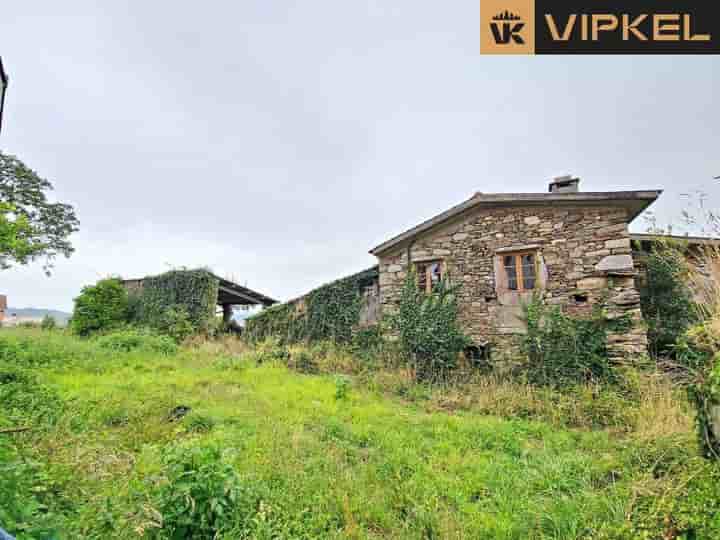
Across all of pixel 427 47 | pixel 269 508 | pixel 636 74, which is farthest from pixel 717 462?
pixel 427 47

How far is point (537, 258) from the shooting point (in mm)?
6832

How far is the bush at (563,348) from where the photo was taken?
5898 millimetres

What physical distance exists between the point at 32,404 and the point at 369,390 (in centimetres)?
510

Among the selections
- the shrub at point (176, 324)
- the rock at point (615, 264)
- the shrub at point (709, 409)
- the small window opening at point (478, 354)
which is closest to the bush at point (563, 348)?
the small window opening at point (478, 354)

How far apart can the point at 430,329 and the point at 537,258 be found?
2.94m

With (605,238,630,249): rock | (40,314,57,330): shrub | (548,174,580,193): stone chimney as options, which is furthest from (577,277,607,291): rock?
(40,314,57,330): shrub

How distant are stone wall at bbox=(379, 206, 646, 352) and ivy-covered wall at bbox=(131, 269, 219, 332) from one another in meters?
7.52

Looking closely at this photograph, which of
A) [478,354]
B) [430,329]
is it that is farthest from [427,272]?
[478,354]

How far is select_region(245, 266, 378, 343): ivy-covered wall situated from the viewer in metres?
9.15

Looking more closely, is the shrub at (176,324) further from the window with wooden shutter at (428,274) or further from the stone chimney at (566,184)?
the stone chimney at (566,184)

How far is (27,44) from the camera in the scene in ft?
22.6

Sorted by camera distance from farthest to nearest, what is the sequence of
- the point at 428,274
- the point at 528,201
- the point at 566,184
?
the point at 428,274 < the point at 566,184 < the point at 528,201

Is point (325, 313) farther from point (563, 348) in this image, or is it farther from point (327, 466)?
point (327, 466)

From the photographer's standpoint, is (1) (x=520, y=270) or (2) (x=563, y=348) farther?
(1) (x=520, y=270)
